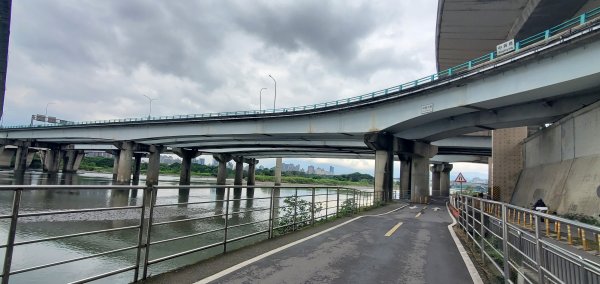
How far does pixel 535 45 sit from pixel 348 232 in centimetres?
1382

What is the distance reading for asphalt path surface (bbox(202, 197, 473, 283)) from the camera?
247 inches

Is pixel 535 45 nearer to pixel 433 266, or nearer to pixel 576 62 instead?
pixel 576 62

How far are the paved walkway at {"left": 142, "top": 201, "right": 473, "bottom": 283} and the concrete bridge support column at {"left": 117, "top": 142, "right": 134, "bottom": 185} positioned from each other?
4867 centimetres

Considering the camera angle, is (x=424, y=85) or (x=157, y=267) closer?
(x=157, y=267)

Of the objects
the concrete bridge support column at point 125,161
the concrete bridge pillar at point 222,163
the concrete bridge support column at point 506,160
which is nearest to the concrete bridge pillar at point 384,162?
the concrete bridge support column at point 506,160

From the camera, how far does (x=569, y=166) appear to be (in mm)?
22531

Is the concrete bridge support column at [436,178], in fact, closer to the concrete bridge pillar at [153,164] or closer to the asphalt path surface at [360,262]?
the concrete bridge pillar at [153,164]

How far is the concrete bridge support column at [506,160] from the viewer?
36688 millimetres

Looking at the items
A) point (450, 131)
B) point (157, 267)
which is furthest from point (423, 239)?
point (450, 131)

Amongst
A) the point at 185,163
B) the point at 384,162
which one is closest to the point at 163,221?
the point at 384,162

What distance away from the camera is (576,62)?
1648cm

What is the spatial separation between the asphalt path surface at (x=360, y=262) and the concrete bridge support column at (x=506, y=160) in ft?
97.5

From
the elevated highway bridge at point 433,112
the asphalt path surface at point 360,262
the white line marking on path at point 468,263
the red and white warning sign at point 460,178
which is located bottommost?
the asphalt path surface at point 360,262

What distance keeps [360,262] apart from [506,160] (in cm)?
3538
